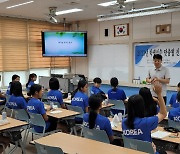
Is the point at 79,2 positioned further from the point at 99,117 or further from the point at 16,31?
the point at 99,117

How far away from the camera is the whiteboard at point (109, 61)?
27.1 feet

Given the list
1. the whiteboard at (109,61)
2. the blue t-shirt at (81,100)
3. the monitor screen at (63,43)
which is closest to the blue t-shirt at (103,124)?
the blue t-shirt at (81,100)

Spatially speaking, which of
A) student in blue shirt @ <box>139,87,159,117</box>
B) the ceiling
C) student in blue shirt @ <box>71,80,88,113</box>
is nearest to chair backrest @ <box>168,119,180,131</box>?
student in blue shirt @ <box>139,87,159,117</box>

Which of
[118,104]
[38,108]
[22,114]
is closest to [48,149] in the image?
[38,108]

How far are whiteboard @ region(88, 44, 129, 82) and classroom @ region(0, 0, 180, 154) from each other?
34mm

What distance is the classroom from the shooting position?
2893mm

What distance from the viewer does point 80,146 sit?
8.48 ft

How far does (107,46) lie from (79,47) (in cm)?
100

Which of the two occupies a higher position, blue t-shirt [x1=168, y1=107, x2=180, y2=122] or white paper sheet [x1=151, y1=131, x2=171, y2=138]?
blue t-shirt [x1=168, y1=107, x2=180, y2=122]

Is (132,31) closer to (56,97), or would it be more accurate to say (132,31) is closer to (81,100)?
(56,97)

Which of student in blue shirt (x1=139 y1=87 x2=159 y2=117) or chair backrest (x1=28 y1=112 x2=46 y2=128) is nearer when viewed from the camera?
student in blue shirt (x1=139 y1=87 x2=159 y2=117)

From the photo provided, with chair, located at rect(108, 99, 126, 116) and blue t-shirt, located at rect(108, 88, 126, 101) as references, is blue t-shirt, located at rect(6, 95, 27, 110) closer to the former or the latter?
chair, located at rect(108, 99, 126, 116)

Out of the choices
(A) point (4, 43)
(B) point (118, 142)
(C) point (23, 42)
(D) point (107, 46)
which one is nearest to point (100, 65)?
(D) point (107, 46)

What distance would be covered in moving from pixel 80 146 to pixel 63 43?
647 centimetres
